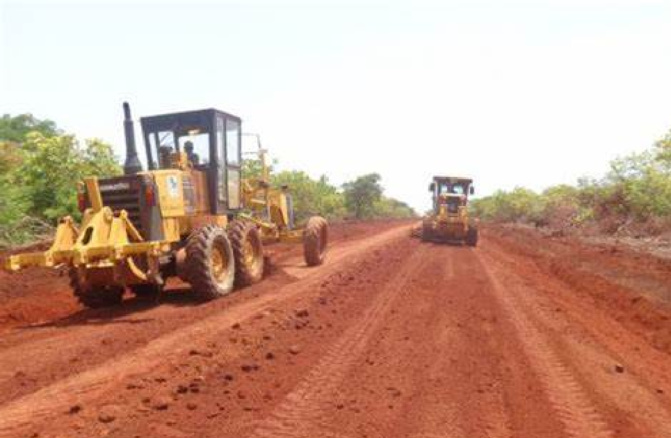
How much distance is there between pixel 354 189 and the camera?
61938mm

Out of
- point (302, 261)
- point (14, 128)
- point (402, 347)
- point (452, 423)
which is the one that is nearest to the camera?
point (452, 423)

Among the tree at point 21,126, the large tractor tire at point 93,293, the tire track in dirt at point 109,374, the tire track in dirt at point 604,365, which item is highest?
the tree at point 21,126

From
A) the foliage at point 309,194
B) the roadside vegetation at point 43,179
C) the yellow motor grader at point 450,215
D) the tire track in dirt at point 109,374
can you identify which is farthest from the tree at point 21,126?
the tire track in dirt at point 109,374

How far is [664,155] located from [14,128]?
45.7 meters

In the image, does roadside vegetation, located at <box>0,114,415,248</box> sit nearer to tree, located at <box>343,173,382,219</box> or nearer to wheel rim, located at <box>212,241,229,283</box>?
wheel rim, located at <box>212,241,229,283</box>

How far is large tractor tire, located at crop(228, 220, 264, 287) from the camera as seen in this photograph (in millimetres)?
11734

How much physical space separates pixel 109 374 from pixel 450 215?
2002 centimetres

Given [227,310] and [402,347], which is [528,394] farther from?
[227,310]

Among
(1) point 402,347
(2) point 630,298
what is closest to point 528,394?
(1) point 402,347

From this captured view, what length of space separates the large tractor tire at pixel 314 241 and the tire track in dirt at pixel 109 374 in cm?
484

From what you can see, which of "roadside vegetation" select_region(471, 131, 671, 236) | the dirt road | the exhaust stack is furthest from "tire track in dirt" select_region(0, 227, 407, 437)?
"roadside vegetation" select_region(471, 131, 671, 236)

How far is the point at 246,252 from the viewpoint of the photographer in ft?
40.3

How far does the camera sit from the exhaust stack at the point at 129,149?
1073 cm

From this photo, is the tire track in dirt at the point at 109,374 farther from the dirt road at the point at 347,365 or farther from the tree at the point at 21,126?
the tree at the point at 21,126
